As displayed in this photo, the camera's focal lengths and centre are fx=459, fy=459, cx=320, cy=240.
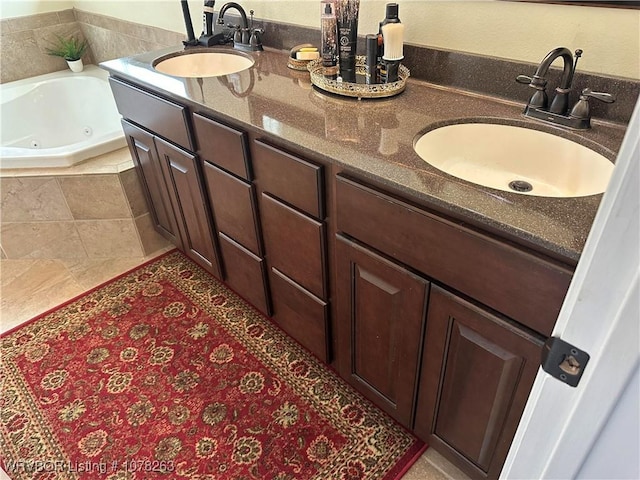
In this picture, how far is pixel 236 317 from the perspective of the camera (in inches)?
75.0

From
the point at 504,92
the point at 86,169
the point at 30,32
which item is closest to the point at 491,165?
the point at 504,92

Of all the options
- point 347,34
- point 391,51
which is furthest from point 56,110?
point 391,51

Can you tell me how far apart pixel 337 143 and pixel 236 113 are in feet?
1.26

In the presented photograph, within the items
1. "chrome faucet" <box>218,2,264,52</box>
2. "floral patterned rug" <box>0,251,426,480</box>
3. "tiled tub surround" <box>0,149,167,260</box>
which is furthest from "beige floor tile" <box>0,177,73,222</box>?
"chrome faucet" <box>218,2,264,52</box>

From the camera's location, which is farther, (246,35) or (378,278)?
(246,35)

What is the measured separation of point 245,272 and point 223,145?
513mm

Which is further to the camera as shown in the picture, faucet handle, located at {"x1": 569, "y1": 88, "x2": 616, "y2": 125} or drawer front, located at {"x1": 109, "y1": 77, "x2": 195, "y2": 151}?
drawer front, located at {"x1": 109, "y1": 77, "x2": 195, "y2": 151}

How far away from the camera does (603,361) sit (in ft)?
1.62

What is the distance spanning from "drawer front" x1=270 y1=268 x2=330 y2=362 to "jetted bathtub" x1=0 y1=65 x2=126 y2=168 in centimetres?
Answer: 176

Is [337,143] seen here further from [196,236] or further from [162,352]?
[162,352]

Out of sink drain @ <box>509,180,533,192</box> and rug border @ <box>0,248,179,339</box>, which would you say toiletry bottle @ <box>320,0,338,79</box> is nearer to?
sink drain @ <box>509,180,533,192</box>

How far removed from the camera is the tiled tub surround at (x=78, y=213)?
207 centimetres

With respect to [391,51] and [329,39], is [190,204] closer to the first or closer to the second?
[329,39]

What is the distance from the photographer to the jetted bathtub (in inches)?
110
